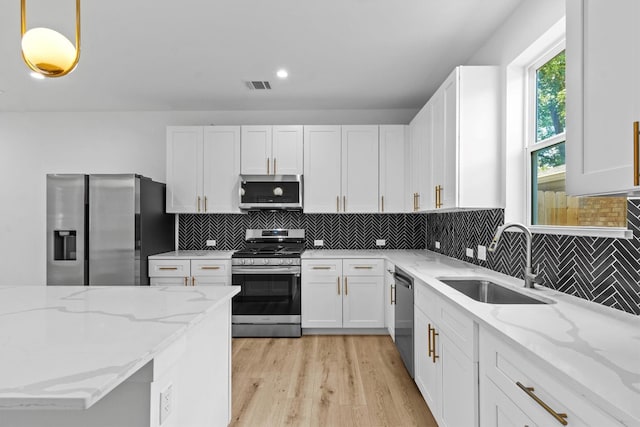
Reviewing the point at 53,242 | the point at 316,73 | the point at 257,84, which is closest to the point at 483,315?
the point at 316,73

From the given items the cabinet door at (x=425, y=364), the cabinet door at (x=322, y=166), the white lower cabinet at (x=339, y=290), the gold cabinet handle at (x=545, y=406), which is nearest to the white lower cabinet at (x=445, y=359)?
the cabinet door at (x=425, y=364)

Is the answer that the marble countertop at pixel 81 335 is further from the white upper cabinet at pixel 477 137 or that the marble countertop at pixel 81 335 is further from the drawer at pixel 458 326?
the white upper cabinet at pixel 477 137

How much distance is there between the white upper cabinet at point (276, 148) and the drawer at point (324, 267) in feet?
3.45

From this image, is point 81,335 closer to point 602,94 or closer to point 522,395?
point 522,395

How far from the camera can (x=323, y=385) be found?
2.55 meters

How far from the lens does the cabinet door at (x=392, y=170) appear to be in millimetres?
3885

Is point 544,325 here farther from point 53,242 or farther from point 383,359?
point 53,242

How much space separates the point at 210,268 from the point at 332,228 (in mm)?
1527

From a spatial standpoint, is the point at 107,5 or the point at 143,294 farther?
the point at 107,5

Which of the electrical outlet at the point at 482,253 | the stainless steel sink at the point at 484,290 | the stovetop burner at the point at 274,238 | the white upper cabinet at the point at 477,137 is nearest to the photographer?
the stainless steel sink at the point at 484,290

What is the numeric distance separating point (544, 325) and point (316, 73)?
2.74 meters

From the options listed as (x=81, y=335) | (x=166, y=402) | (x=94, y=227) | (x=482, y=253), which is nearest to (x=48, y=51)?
(x=81, y=335)

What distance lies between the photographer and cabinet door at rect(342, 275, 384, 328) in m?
3.60

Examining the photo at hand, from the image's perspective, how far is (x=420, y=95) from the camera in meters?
Result: 3.77
